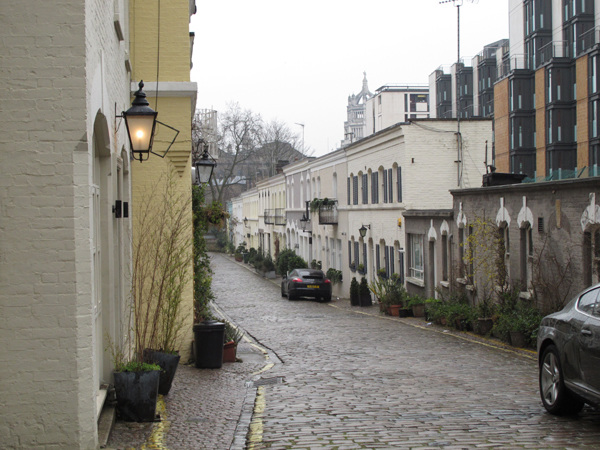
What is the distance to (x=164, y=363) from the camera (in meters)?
9.40

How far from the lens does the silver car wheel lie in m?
8.20

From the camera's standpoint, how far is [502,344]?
1666 cm

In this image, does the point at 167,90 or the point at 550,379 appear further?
the point at 167,90

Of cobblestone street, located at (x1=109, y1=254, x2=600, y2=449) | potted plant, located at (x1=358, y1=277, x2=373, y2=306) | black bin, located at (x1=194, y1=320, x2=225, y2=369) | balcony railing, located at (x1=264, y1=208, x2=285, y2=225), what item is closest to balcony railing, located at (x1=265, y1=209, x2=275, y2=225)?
balcony railing, located at (x1=264, y1=208, x2=285, y2=225)

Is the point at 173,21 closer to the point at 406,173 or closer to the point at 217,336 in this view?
the point at 217,336

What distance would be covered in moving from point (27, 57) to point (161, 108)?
736cm

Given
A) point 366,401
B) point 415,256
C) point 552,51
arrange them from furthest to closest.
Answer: point 552,51
point 415,256
point 366,401

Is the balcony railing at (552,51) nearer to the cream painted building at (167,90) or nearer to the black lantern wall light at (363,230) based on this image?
the black lantern wall light at (363,230)

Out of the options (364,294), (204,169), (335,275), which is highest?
(204,169)

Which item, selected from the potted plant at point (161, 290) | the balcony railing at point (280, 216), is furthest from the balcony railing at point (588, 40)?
the potted plant at point (161, 290)

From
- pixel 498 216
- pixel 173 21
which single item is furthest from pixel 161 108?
pixel 498 216

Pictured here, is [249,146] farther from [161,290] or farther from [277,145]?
[161,290]

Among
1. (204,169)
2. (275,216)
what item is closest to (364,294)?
(204,169)

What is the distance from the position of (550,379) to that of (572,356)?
749 millimetres
